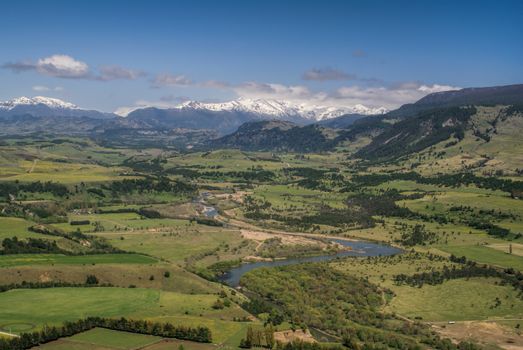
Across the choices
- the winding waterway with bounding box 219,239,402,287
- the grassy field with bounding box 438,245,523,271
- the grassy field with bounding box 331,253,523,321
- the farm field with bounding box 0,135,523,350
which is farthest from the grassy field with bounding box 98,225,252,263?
the grassy field with bounding box 438,245,523,271

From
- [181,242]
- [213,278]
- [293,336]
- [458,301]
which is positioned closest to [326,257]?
[213,278]

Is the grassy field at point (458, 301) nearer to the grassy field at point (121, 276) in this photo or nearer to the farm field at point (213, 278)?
the farm field at point (213, 278)

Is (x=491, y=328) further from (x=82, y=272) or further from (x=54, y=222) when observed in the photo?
(x=54, y=222)

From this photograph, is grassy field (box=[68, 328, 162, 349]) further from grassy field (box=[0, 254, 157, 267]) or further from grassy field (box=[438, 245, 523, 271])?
grassy field (box=[438, 245, 523, 271])

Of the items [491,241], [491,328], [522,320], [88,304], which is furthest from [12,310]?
[491,241]

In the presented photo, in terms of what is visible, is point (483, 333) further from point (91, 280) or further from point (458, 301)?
point (91, 280)

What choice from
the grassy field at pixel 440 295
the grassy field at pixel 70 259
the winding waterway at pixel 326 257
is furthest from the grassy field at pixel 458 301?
the grassy field at pixel 70 259

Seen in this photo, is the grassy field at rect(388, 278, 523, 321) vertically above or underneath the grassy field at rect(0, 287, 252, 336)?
underneath
